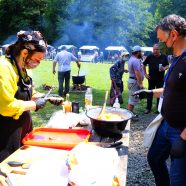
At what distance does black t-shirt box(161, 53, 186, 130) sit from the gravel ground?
4.99 feet

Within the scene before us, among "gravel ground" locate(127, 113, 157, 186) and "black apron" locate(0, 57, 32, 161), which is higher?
"black apron" locate(0, 57, 32, 161)

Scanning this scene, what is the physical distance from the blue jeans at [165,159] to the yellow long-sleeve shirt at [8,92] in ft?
4.32

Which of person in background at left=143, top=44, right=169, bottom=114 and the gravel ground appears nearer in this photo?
the gravel ground

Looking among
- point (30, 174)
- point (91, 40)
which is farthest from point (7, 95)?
point (91, 40)

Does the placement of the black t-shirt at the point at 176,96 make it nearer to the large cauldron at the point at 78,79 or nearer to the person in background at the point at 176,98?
the person in background at the point at 176,98

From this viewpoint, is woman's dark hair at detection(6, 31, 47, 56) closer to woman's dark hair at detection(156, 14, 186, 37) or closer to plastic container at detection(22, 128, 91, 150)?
plastic container at detection(22, 128, 91, 150)

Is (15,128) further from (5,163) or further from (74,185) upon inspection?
(74,185)

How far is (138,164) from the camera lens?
4.20 meters

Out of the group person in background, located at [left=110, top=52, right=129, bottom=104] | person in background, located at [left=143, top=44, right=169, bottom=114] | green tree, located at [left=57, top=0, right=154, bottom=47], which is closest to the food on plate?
person in background, located at [left=143, top=44, right=169, bottom=114]

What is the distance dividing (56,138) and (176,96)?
104cm

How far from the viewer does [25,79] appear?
94.5 inches

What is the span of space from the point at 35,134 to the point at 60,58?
660 centimetres

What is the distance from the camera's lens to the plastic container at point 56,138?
2129 millimetres

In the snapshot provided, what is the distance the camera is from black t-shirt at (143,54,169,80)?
7258 mm
